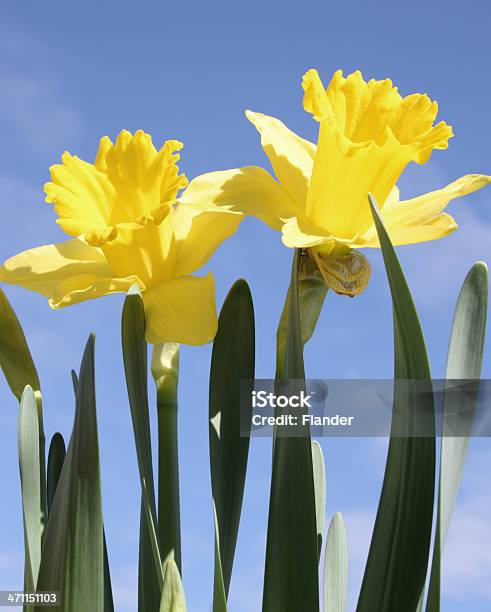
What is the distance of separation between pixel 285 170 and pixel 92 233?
0.30m

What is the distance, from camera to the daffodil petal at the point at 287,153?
1.17 meters

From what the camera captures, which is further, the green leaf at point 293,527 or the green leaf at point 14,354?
the green leaf at point 14,354

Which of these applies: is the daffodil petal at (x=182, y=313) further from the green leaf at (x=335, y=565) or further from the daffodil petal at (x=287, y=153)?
the green leaf at (x=335, y=565)

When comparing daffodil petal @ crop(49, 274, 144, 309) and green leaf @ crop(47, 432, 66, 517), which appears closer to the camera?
daffodil petal @ crop(49, 274, 144, 309)

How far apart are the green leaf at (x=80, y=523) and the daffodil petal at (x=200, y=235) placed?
0.22 meters

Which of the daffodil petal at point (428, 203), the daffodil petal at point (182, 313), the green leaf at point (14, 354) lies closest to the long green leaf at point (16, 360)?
the green leaf at point (14, 354)

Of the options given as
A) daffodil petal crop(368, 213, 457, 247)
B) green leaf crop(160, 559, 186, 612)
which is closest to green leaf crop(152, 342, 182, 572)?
green leaf crop(160, 559, 186, 612)

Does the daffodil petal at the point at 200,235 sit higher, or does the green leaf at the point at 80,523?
the daffodil petal at the point at 200,235

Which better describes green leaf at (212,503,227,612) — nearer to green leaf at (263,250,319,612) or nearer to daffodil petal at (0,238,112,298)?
green leaf at (263,250,319,612)

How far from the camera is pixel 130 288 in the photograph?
3.58 feet

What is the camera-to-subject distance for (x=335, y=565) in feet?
4.83

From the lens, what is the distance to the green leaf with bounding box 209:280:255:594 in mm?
1165

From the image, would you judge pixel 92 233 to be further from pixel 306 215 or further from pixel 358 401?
pixel 358 401

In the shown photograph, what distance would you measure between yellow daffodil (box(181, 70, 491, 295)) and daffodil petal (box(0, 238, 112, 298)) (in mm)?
209
